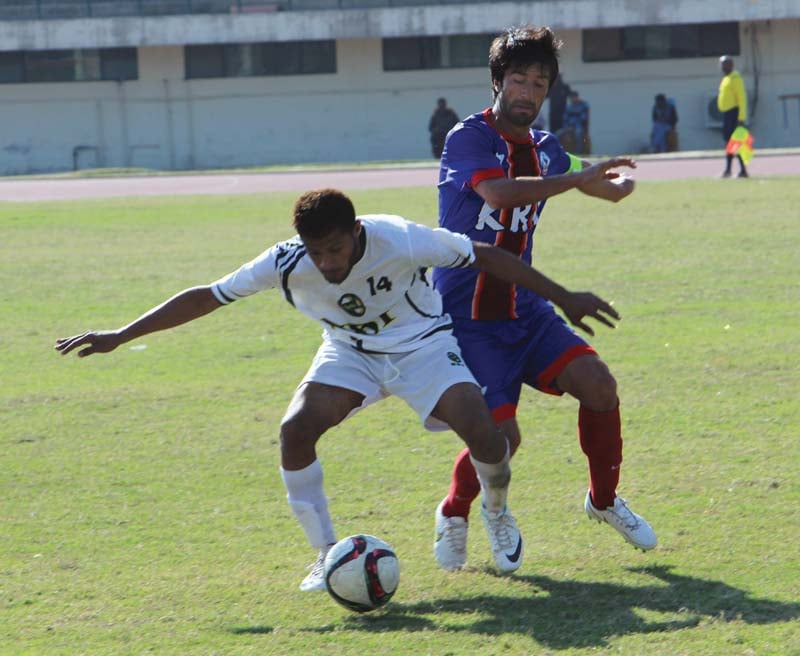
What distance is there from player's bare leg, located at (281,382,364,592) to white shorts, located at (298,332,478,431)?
4 centimetres

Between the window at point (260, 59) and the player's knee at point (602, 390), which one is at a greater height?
the window at point (260, 59)

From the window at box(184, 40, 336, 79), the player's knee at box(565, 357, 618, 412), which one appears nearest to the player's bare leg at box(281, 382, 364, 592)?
the player's knee at box(565, 357, 618, 412)

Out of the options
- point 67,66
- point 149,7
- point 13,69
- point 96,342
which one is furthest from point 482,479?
point 13,69

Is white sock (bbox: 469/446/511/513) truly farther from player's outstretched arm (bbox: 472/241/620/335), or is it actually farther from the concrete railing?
the concrete railing

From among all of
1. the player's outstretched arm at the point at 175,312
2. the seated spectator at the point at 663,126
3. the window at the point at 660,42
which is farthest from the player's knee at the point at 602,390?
the window at the point at 660,42

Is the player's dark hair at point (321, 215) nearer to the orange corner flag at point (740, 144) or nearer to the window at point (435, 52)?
the orange corner flag at point (740, 144)

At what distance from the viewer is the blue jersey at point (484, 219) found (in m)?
5.38

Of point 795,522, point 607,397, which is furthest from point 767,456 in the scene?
point 607,397

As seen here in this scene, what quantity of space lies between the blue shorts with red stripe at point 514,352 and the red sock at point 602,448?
18cm

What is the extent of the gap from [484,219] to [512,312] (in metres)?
0.38

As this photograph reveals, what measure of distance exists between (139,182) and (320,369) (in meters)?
28.1

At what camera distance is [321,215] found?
15.4 ft

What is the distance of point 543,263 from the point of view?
45.8 feet

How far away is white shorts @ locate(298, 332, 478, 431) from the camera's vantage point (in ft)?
16.7
